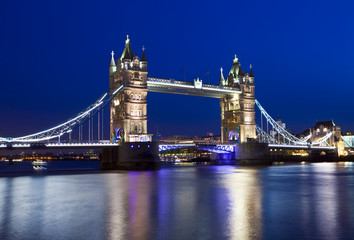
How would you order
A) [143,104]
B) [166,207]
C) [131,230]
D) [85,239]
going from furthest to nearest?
[143,104] → [166,207] → [131,230] → [85,239]

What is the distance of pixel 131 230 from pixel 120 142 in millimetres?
38827

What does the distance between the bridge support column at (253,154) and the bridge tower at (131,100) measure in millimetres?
20432

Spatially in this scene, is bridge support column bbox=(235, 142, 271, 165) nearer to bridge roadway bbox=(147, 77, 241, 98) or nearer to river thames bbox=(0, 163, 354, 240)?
bridge roadway bbox=(147, 77, 241, 98)

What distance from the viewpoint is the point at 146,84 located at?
55.3m

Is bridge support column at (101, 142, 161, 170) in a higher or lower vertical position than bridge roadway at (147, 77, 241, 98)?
lower

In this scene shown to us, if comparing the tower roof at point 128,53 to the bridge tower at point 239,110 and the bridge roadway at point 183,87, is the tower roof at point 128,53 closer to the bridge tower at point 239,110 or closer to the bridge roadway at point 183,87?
the bridge roadway at point 183,87

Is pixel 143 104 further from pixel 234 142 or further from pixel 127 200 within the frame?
pixel 127 200

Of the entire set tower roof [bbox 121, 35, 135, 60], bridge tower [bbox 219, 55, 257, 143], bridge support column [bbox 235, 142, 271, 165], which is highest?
tower roof [bbox 121, 35, 135, 60]

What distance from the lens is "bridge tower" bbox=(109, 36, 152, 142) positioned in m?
53.5

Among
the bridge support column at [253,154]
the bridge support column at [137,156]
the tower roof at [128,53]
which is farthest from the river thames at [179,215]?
the bridge support column at [253,154]

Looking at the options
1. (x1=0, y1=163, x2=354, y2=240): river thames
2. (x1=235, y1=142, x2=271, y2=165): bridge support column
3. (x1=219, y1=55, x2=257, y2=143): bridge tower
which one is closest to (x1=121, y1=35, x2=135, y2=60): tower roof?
(x1=219, y1=55, x2=257, y2=143): bridge tower

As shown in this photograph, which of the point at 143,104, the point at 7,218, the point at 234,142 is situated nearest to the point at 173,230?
the point at 7,218

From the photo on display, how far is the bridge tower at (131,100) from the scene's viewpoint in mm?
53500

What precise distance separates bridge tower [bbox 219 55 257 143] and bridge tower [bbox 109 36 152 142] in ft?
66.5
